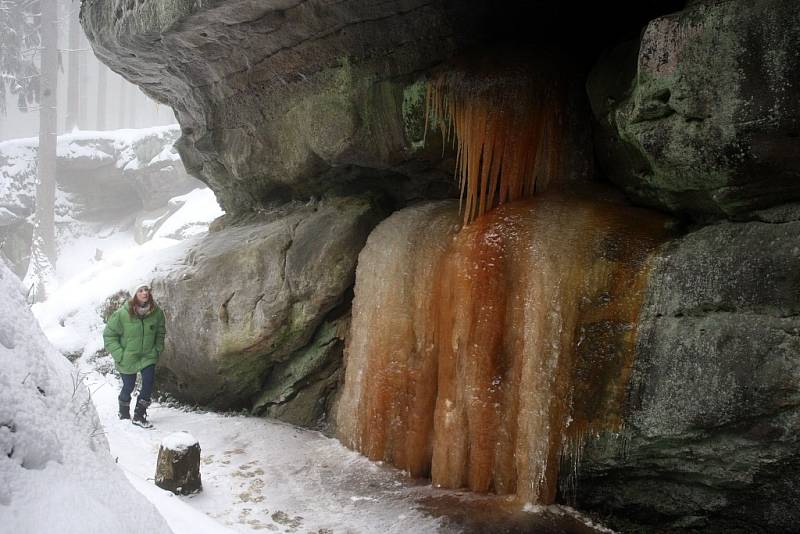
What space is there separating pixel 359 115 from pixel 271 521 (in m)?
5.45

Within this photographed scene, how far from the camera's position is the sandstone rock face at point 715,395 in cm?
477

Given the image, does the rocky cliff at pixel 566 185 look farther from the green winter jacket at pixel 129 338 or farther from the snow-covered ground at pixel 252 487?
the green winter jacket at pixel 129 338

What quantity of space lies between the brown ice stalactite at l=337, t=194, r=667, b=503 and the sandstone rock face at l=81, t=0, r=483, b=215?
5.71ft

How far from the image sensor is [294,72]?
8883mm

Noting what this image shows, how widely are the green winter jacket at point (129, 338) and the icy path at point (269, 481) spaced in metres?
0.81

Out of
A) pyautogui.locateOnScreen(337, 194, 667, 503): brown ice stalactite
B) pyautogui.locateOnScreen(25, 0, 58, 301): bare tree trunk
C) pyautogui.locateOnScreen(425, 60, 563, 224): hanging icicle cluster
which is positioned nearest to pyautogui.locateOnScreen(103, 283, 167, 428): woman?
pyautogui.locateOnScreen(337, 194, 667, 503): brown ice stalactite

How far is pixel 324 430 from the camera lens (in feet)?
28.1

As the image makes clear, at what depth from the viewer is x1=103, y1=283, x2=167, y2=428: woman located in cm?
811

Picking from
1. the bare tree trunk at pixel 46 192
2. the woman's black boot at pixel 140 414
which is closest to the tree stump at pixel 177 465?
the woman's black boot at pixel 140 414

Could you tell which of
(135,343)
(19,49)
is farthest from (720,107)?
(19,49)

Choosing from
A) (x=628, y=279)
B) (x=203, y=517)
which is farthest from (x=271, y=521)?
(x=628, y=279)

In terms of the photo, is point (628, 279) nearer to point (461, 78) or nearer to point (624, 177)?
point (624, 177)

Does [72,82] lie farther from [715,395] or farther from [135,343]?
[715,395]

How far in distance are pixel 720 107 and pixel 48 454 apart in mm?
5384
